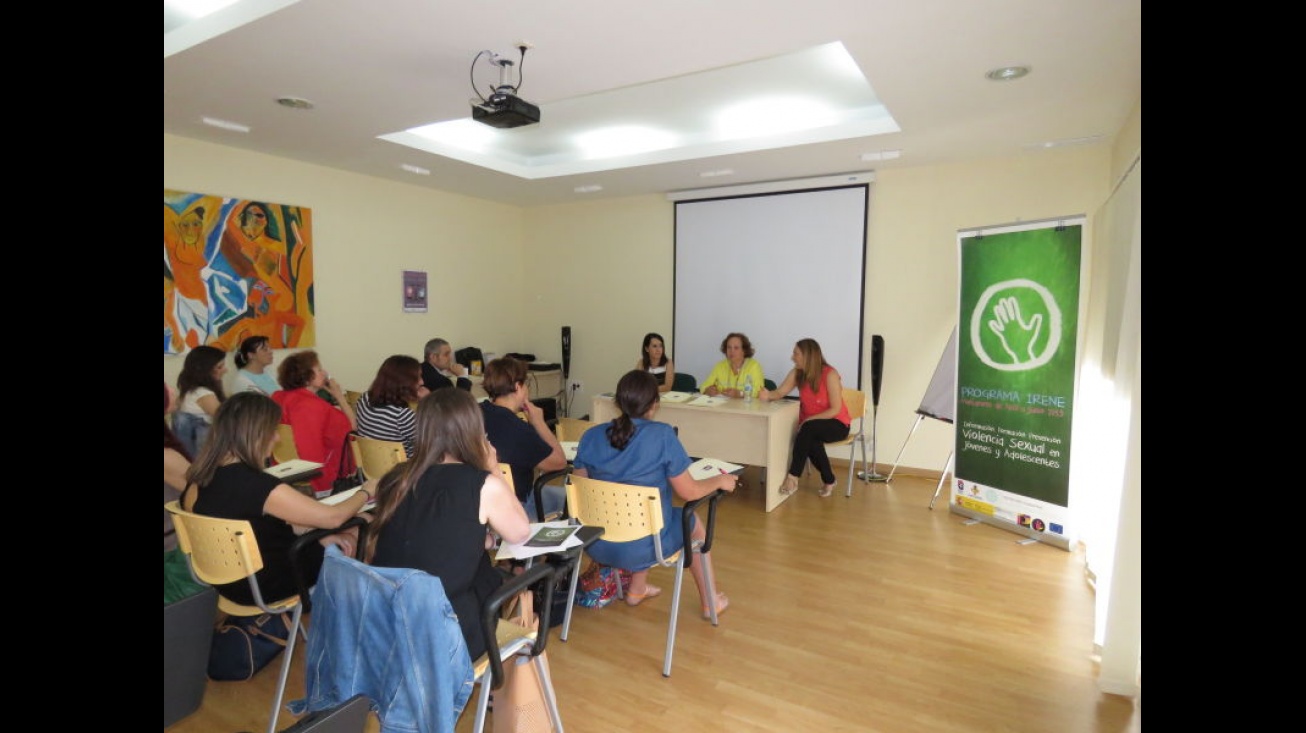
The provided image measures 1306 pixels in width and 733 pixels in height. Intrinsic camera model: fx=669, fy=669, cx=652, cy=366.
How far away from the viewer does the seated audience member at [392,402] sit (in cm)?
368

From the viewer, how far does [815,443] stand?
5.18 m

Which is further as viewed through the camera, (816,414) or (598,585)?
(816,414)

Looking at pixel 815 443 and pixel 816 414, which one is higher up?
pixel 816 414

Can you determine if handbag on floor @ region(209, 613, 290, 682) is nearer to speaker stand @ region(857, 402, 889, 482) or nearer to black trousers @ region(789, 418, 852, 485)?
black trousers @ region(789, 418, 852, 485)

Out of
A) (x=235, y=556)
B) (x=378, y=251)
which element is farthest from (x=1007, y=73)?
(x=378, y=251)

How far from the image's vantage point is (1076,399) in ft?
→ 12.6

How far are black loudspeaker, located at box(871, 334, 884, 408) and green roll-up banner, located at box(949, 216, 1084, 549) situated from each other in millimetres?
1169

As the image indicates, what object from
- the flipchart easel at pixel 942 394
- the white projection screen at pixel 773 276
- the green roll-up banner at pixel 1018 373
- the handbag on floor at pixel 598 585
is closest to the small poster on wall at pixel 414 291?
the white projection screen at pixel 773 276

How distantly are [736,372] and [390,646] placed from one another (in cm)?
429

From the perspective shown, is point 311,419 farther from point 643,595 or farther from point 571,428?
point 643,595

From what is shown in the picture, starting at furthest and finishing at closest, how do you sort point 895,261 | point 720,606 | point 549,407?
point 549,407
point 895,261
point 720,606
